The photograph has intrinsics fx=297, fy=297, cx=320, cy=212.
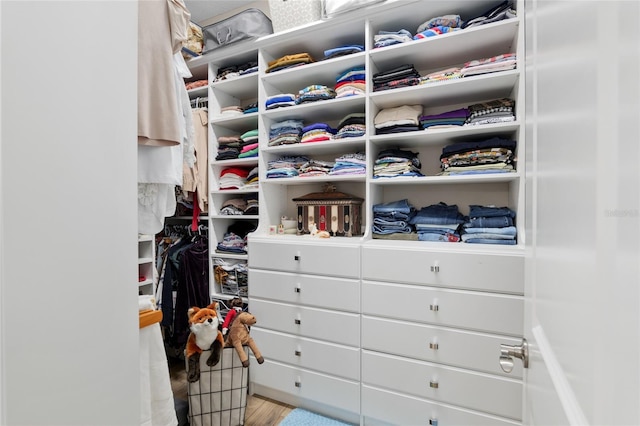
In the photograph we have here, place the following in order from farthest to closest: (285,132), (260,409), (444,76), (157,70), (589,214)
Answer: (285,132)
(260,409)
(444,76)
(157,70)
(589,214)

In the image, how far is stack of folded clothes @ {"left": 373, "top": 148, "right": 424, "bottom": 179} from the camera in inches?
71.9

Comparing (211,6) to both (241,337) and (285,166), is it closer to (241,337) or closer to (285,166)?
(285,166)

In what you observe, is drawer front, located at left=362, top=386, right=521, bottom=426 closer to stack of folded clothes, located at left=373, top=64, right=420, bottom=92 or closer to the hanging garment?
the hanging garment

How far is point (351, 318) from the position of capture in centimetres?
173

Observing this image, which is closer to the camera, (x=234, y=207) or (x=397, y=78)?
(x=397, y=78)

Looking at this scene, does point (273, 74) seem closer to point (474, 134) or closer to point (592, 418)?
point (474, 134)

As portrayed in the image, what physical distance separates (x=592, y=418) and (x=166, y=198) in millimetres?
1332

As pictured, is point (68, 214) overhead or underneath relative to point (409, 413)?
overhead

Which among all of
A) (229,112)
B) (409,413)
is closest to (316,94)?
(229,112)

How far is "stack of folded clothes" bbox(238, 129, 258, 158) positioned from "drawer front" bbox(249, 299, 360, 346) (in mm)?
1070

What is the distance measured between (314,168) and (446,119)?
35.1 inches

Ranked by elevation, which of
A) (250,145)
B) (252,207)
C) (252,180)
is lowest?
(252,207)

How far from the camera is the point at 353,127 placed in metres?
1.95

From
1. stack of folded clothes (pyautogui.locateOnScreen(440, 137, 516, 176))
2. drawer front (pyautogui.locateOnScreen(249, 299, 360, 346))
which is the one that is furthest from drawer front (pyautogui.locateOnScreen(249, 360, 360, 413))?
stack of folded clothes (pyautogui.locateOnScreen(440, 137, 516, 176))
